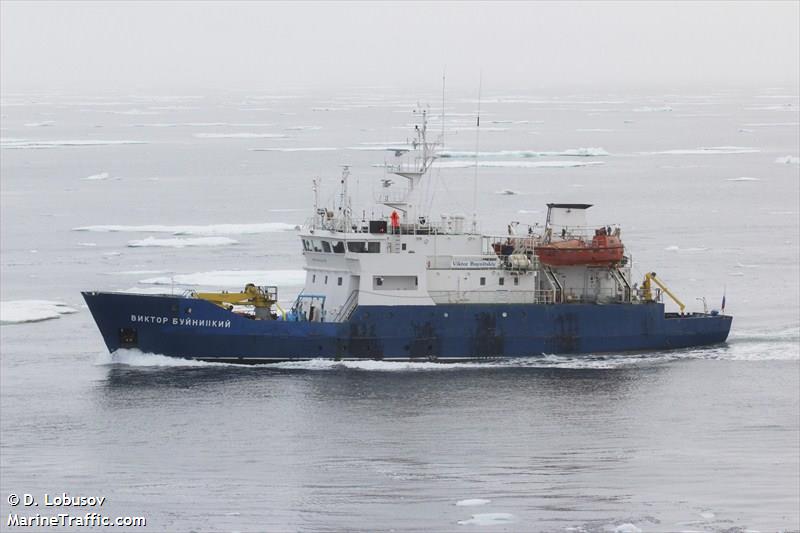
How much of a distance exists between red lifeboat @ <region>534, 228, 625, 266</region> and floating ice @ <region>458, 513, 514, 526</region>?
13498mm

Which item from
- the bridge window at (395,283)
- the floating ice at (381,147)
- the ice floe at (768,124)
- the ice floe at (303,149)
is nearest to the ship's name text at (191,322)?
the bridge window at (395,283)

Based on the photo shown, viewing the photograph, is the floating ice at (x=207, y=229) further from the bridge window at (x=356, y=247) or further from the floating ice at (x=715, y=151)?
the floating ice at (x=715, y=151)

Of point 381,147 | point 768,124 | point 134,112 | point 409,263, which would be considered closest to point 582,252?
point 409,263

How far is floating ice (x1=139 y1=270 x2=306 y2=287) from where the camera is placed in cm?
4462

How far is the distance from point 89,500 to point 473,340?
42.0ft

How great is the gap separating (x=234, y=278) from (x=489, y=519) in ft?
77.4

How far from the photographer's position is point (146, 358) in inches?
1373

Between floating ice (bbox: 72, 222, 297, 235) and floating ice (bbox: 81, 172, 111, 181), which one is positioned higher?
floating ice (bbox: 81, 172, 111, 181)

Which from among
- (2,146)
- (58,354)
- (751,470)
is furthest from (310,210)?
(2,146)

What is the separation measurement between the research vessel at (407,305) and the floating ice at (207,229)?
2165 cm

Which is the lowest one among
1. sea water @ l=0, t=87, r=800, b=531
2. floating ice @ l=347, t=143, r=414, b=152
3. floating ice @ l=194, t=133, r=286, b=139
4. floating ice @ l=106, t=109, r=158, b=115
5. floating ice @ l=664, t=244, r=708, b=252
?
sea water @ l=0, t=87, r=800, b=531

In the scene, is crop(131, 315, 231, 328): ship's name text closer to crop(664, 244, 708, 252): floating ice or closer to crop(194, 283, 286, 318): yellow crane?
crop(194, 283, 286, 318): yellow crane

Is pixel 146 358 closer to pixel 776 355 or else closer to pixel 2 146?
pixel 776 355

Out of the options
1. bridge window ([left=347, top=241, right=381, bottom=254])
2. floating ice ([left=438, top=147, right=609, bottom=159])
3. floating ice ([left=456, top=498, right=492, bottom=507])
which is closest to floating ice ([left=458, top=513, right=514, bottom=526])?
floating ice ([left=456, top=498, right=492, bottom=507])
